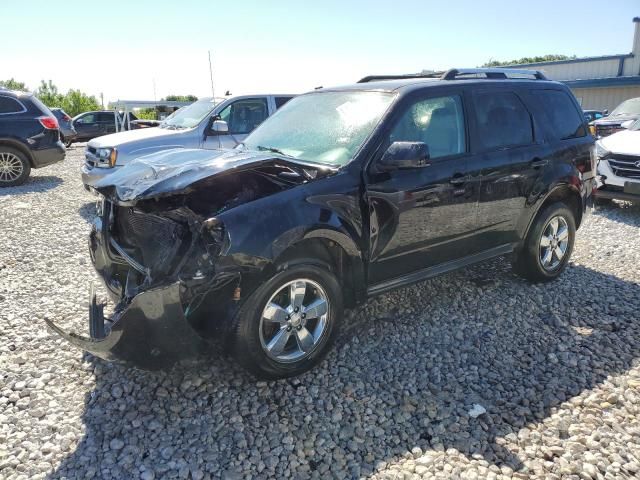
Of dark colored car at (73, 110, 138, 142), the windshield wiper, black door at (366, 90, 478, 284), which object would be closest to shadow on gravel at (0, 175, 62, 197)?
the windshield wiper

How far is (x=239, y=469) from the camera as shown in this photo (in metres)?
2.63

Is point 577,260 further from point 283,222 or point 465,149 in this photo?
point 283,222

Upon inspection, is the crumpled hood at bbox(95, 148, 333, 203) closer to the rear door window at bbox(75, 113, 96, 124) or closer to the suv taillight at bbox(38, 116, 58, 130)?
the suv taillight at bbox(38, 116, 58, 130)

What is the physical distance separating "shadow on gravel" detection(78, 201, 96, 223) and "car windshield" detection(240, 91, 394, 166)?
14.8ft

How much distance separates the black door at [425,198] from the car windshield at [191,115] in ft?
18.0

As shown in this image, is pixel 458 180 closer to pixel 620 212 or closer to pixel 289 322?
pixel 289 322

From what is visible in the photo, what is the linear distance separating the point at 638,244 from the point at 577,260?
1.32 meters

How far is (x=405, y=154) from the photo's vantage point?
347 centimetres

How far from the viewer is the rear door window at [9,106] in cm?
1045

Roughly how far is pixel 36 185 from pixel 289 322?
32.5ft

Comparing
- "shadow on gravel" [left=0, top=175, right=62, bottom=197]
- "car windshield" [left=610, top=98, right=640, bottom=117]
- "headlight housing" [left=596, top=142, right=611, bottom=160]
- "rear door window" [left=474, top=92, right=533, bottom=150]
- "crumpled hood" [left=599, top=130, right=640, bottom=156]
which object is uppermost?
"rear door window" [left=474, top=92, right=533, bottom=150]

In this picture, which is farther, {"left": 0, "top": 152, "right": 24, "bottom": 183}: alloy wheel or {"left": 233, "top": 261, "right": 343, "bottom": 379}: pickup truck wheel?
{"left": 0, "top": 152, "right": 24, "bottom": 183}: alloy wheel

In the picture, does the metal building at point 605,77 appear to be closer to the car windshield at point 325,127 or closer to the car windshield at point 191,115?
the car windshield at point 191,115

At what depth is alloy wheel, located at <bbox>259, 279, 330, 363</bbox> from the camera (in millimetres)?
3209
